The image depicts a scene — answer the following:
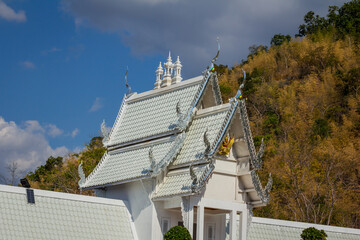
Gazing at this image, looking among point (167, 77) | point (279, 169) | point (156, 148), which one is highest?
point (279, 169)

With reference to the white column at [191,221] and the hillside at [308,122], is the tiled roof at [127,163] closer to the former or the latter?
the white column at [191,221]

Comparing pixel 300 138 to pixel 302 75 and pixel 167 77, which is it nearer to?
pixel 302 75

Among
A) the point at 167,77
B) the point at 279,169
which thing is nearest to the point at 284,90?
the point at 279,169

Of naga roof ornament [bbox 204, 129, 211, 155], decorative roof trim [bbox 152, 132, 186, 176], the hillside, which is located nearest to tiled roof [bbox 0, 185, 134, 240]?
decorative roof trim [bbox 152, 132, 186, 176]

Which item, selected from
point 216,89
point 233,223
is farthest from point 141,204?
point 216,89

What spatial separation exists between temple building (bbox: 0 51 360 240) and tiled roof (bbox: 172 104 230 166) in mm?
26

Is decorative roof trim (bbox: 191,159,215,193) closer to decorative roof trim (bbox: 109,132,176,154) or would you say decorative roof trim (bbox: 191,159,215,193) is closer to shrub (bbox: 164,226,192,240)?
shrub (bbox: 164,226,192,240)

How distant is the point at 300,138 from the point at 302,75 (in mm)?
17810

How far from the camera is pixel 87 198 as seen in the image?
1700cm

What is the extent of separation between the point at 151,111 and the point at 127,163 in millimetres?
1767

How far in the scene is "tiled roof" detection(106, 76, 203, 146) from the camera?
18453 millimetres

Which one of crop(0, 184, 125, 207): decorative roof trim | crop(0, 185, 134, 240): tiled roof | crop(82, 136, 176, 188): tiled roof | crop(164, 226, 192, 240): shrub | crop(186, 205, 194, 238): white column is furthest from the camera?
crop(82, 136, 176, 188): tiled roof

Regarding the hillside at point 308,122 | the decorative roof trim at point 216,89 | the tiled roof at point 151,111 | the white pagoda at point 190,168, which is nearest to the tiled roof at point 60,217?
the white pagoda at point 190,168

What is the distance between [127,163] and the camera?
18.7 meters
